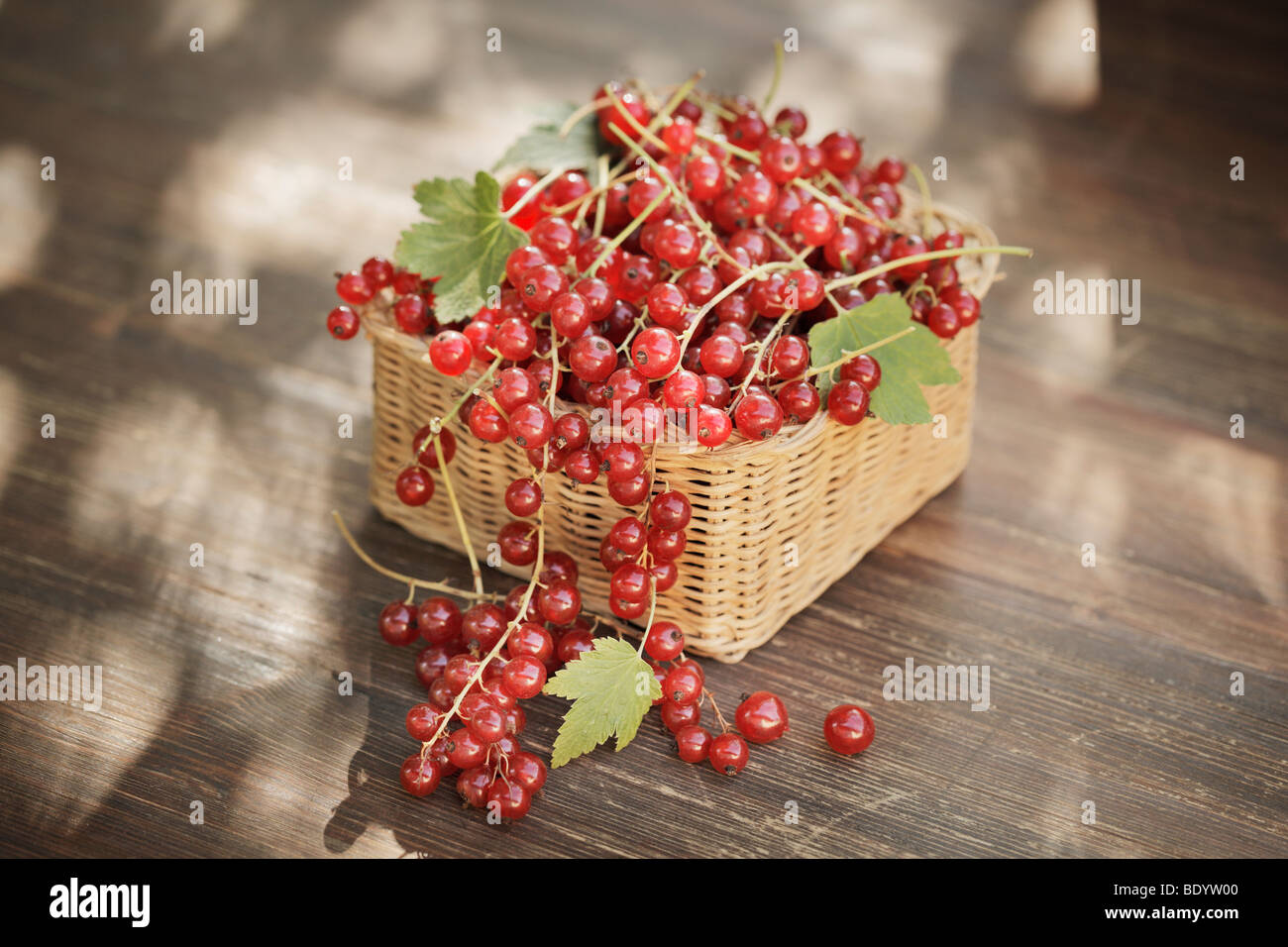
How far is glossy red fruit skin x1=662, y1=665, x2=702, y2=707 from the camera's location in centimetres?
100

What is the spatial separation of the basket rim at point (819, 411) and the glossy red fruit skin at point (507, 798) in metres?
0.29

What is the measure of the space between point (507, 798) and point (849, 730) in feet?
0.96

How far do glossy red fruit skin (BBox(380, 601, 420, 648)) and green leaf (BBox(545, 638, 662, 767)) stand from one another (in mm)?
180

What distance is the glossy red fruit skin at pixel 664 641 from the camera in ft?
3.31

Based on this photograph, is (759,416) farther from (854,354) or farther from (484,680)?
(484,680)

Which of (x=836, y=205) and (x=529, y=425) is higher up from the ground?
(x=836, y=205)

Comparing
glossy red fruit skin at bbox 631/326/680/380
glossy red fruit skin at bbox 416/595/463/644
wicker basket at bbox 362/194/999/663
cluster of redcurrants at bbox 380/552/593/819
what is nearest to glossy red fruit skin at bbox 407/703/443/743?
cluster of redcurrants at bbox 380/552/593/819

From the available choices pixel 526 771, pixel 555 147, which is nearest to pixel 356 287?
pixel 555 147
